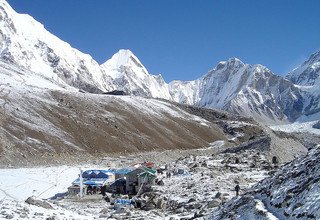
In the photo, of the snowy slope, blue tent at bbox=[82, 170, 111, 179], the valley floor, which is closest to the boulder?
the valley floor

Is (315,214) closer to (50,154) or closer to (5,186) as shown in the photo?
(5,186)

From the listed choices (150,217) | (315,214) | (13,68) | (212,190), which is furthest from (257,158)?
(13,68)

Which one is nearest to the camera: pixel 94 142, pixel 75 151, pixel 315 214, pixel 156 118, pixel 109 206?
pixel 315 214

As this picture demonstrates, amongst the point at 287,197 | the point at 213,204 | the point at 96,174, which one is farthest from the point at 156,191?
the point at 287,197

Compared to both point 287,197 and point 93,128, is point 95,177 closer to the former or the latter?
point 287,197

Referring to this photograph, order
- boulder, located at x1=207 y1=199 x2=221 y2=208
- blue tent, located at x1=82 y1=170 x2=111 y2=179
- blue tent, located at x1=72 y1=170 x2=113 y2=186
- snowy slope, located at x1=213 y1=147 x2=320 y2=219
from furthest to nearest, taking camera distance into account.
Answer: blue tent, located at x1=82 y1=170 x2=111 y2=179, blue tent, located at x1=72 y1=170 x2=113 y2=186, boulder, located at x1=207 y1=199 x2=221 y2=208, snowy slope, located at x1=213 y1=147 x2=320 y2=219

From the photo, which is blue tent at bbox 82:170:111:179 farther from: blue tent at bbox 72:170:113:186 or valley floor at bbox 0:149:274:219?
valley floor at bbox 0:149:274:219

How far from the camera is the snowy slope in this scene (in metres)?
21.2

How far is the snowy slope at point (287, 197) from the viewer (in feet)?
69.6

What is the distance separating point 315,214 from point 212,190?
25.9 metres

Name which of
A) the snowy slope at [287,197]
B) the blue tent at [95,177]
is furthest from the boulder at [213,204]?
the blue tent at [95,177]

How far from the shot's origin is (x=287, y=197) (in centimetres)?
2300

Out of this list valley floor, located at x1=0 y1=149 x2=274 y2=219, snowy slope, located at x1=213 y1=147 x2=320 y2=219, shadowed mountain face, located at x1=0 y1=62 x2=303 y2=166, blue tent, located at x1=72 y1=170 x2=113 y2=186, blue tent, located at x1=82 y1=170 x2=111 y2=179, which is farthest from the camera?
shadowed mountain face, located at x1=0 y1=62 x2=303 y2=166

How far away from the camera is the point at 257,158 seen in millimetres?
71750
